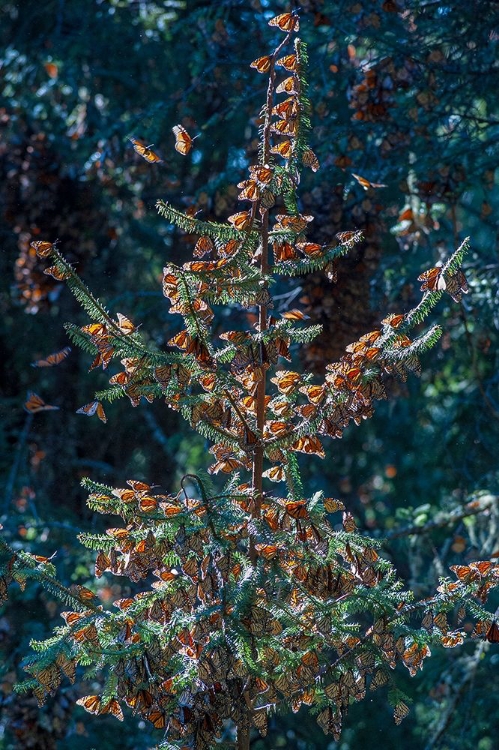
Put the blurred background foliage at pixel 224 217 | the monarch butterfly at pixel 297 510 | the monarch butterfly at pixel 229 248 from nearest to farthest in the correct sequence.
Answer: the monarch butterfly at pixel 297 510, the monarch butterfly at pixel 229 248, the blurred background foliage at pixel 224 217

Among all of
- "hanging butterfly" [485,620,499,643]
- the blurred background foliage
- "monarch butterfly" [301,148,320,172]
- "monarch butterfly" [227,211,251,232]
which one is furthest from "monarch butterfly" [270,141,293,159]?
the blurred background foliage

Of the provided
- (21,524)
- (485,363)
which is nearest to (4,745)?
(21,524)

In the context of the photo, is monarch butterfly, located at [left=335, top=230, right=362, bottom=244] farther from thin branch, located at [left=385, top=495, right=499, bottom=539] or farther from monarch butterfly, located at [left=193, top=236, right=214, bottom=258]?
thin branch, located at [left=385, top=495, right=499, bottom=539]

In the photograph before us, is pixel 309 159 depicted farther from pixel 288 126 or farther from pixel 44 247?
pixel 44 247

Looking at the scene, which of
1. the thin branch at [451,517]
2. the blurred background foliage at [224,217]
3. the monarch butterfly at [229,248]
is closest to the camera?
the monarch butterfly at [229,248]

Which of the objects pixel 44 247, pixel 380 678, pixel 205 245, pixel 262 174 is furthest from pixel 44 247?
pixel 380 678

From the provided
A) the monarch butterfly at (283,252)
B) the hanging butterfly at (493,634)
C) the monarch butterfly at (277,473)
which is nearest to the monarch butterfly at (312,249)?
the monarch butterfly at (283,252)

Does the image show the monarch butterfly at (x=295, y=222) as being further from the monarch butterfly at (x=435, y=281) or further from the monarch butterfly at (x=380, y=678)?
the monarch butterfly at (x=380, y=678)

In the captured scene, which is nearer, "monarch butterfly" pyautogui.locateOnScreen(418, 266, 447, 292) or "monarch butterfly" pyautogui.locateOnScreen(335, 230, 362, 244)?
"monarch butterfly" pyautogui.locateOnScreen(418, 266, 447, 292)
